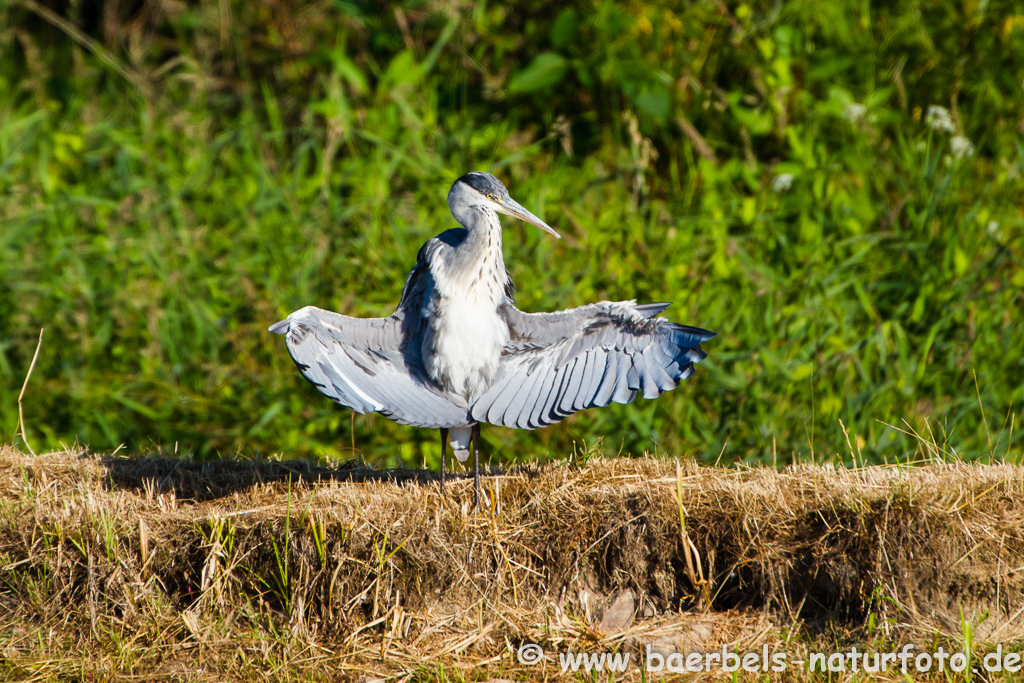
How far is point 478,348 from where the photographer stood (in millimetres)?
3283

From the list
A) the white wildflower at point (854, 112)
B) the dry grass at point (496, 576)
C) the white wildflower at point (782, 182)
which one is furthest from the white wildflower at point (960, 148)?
the dry grass at point (496, 576)

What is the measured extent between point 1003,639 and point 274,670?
197 cm

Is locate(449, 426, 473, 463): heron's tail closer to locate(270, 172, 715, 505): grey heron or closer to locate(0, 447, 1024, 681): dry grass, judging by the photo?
locate(270, 172, 715, 505): grey heron

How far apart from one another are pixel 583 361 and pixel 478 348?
359 mm

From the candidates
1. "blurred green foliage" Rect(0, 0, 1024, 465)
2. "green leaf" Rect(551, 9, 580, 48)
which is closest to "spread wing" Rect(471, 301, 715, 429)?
"blurred green foliage" Rect(0, 0, 1024, 465)

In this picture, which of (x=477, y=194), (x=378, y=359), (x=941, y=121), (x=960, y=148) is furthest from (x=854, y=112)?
(x=378, y=359)

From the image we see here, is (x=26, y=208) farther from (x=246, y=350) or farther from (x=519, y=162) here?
(x=519, y=162)

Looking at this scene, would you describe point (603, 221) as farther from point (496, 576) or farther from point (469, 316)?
point (496, 576)

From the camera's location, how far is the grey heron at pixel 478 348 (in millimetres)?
3082

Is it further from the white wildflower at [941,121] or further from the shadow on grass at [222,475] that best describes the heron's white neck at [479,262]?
the white wildflower at [941,121]

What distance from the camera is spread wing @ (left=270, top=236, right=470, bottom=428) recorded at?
301 cm

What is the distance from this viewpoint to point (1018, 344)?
14.8 feet

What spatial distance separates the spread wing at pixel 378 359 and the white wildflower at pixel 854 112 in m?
3.02

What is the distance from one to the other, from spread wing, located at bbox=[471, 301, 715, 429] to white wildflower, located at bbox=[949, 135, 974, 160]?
268 cm
